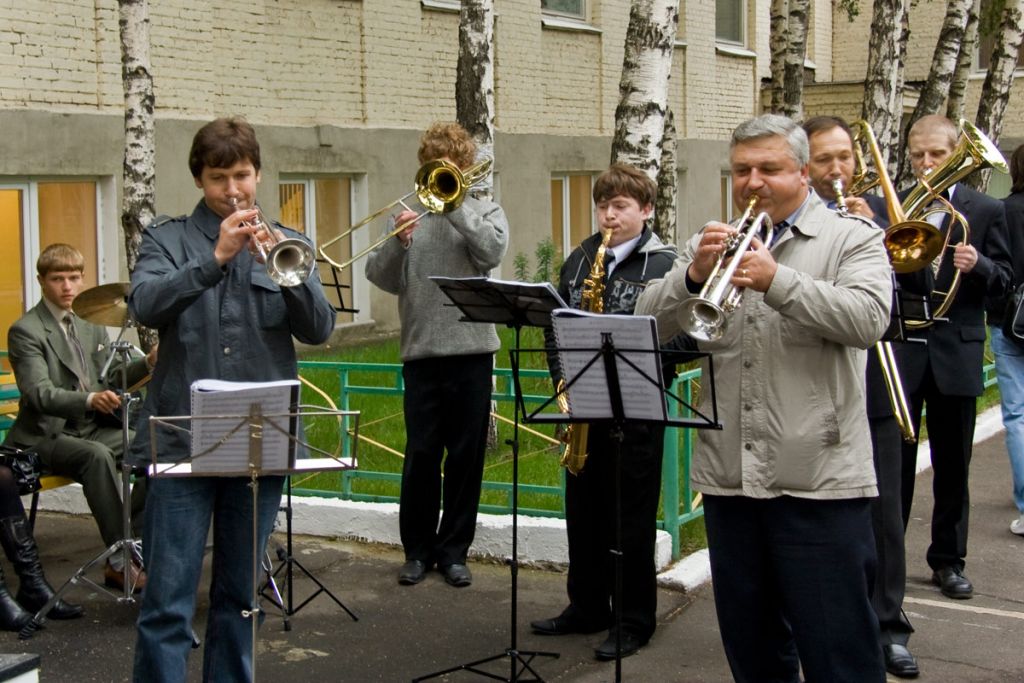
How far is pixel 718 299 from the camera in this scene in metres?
3.70

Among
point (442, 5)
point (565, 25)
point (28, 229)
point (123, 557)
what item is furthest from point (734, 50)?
point (123, 557)

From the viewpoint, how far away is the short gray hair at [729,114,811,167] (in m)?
3.99

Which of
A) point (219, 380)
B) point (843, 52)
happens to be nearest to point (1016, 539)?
point (219, 380)

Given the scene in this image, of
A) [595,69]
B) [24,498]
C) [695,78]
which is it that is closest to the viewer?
[24,498]

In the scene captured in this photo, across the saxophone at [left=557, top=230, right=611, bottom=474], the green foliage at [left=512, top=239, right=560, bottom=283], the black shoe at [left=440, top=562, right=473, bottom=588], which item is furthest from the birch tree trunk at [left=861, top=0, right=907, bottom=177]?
the saxophone at [left=557, top=230, right=611, bottom=474]

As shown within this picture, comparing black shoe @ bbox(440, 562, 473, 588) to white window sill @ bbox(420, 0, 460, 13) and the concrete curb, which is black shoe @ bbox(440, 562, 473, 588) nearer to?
the concrete curb

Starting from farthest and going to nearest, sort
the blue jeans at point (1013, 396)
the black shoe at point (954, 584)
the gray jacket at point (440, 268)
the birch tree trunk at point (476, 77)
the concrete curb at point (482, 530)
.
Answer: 1. the birch tree trunk at point (476, 77)
2. the blue jeans at point (1013, 396)
3. the concrete curb at point (482, 530)
4. the gray jacket at point (440, 268)
5. the black shoe at point (954, 584)

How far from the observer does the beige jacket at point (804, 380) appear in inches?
155

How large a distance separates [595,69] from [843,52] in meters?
10.5

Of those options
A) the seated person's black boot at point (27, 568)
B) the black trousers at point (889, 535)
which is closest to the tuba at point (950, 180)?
the black trousers at point (889, 535)

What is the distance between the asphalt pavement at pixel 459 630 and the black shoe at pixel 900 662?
6 cm

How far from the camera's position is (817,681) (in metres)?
4.05

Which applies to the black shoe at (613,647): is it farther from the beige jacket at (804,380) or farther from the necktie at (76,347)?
the necktie at (76,347)

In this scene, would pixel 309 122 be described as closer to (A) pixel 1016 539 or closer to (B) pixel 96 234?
(B) pixel 96 234
